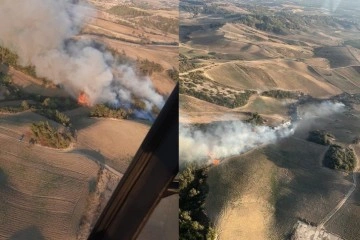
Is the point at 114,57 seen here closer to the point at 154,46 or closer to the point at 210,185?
the point at 154,46

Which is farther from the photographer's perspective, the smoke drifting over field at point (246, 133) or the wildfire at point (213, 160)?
the smoke drifting over field at point (246, 133)

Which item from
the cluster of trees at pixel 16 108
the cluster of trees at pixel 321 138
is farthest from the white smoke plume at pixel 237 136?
the cluster of trees at pixel 16 108

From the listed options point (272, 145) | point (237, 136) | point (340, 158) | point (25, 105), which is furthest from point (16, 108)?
point (237, 136)

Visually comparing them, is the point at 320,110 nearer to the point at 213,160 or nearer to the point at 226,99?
the point at 226,99

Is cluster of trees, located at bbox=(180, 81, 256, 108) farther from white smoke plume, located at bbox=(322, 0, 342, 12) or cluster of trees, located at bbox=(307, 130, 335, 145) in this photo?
white smoke plume, located at bbox=(322, 0, 342, 12)

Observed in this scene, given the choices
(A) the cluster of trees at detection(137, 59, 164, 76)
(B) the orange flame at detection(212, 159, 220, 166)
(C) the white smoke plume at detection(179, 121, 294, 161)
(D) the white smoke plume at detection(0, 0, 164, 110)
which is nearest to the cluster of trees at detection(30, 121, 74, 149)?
(D) the white smoke plume at detection(0, 0, 164, 110)

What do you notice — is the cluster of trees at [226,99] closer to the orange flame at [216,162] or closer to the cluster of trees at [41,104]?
the orange flame at [216,162]

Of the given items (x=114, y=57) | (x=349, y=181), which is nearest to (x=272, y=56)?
(x=349, y=181)
